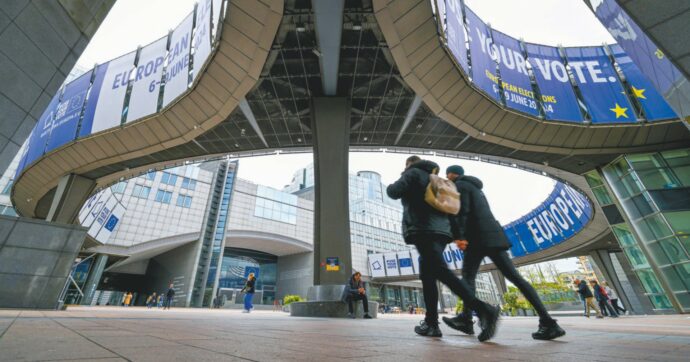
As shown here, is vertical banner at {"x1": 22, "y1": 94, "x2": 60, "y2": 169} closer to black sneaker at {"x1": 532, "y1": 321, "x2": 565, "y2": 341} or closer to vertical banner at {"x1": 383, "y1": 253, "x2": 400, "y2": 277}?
black sneaker at {"x1": 532, "y1": 321, "x2": 565, "y2": 341}

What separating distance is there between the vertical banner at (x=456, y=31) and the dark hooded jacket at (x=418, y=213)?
26.8 ft

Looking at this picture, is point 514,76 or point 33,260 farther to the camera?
point 514,76

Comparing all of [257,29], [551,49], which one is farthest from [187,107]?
[551,49]

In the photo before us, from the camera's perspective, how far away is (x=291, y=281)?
40.2 m

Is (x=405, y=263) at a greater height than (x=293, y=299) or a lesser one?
greater

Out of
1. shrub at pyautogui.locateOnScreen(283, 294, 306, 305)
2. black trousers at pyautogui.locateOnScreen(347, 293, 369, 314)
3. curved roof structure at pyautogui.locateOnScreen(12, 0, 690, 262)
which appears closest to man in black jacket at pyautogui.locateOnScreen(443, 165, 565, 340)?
black trousers at pyautogui.locateOnScreen(347, 293, 369, 314)

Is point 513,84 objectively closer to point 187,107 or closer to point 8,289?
point 187,107

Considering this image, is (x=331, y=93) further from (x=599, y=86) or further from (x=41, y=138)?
(x=41, y=138)

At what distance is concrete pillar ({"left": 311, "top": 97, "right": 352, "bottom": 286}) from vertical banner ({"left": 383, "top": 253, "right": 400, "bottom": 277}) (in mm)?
27379

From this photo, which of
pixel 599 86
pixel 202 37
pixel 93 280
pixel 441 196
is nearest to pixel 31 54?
pixel 441 196

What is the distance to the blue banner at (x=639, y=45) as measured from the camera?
493 cm

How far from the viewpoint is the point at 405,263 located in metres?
36.1

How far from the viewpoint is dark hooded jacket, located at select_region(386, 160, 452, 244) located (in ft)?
9.45

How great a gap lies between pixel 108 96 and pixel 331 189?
12.0 m
